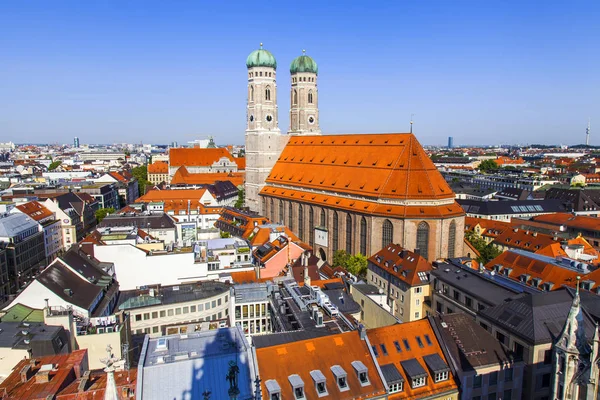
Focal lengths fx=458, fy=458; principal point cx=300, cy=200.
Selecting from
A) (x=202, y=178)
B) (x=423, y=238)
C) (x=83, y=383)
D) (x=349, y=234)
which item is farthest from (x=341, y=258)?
(x=202, y=178)

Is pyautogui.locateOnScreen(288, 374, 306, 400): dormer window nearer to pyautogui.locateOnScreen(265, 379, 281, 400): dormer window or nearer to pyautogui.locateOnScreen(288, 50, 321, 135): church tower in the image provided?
pyautogui.locateOnScreen(265, 379, 281, 400): dormer window

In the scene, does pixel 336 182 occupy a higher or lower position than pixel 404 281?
higher

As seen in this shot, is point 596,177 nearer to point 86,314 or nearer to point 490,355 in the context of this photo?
point 490,355

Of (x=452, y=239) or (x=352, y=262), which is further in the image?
(x=452, y=239)

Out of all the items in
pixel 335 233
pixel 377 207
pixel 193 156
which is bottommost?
pixel 335 233

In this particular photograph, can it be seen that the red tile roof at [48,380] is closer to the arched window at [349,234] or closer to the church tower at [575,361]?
the church tower at [575,361]

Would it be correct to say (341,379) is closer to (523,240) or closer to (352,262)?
(352,262)
